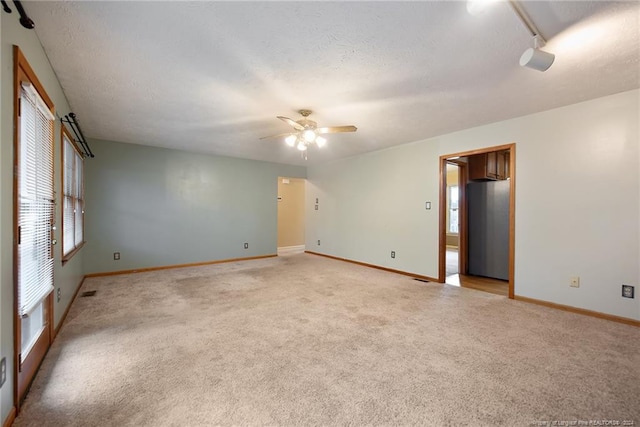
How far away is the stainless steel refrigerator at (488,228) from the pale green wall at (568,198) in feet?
3.76

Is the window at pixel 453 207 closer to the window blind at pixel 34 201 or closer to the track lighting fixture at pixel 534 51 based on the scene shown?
the track lighting fixture at pixel 534 51

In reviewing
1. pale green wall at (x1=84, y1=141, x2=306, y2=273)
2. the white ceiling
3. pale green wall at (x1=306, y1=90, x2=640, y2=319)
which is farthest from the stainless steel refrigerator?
pale green wall at (x1=84, y1=141, x2=306, y2=273)

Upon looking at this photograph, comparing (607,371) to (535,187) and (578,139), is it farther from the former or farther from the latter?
(578,139)

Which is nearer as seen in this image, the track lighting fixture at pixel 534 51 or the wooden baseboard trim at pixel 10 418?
the wooden baseboard trim at pixel 10 418

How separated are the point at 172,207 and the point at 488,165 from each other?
20.0ft

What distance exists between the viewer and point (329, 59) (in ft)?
7.19

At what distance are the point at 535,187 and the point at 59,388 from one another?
4.96 metres

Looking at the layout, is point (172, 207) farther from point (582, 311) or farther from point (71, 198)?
point (582, 311)

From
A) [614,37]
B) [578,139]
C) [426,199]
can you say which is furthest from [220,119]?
[578,139]

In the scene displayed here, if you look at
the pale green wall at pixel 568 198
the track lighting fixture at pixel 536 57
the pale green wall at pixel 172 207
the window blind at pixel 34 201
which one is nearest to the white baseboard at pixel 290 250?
the pale green wall at pixel 172 207

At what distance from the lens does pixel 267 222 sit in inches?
265

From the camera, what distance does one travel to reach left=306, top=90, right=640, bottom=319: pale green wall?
9.35 feet

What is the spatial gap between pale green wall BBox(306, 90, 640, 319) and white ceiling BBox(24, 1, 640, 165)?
31cm

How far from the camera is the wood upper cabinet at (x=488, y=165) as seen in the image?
4945mm
